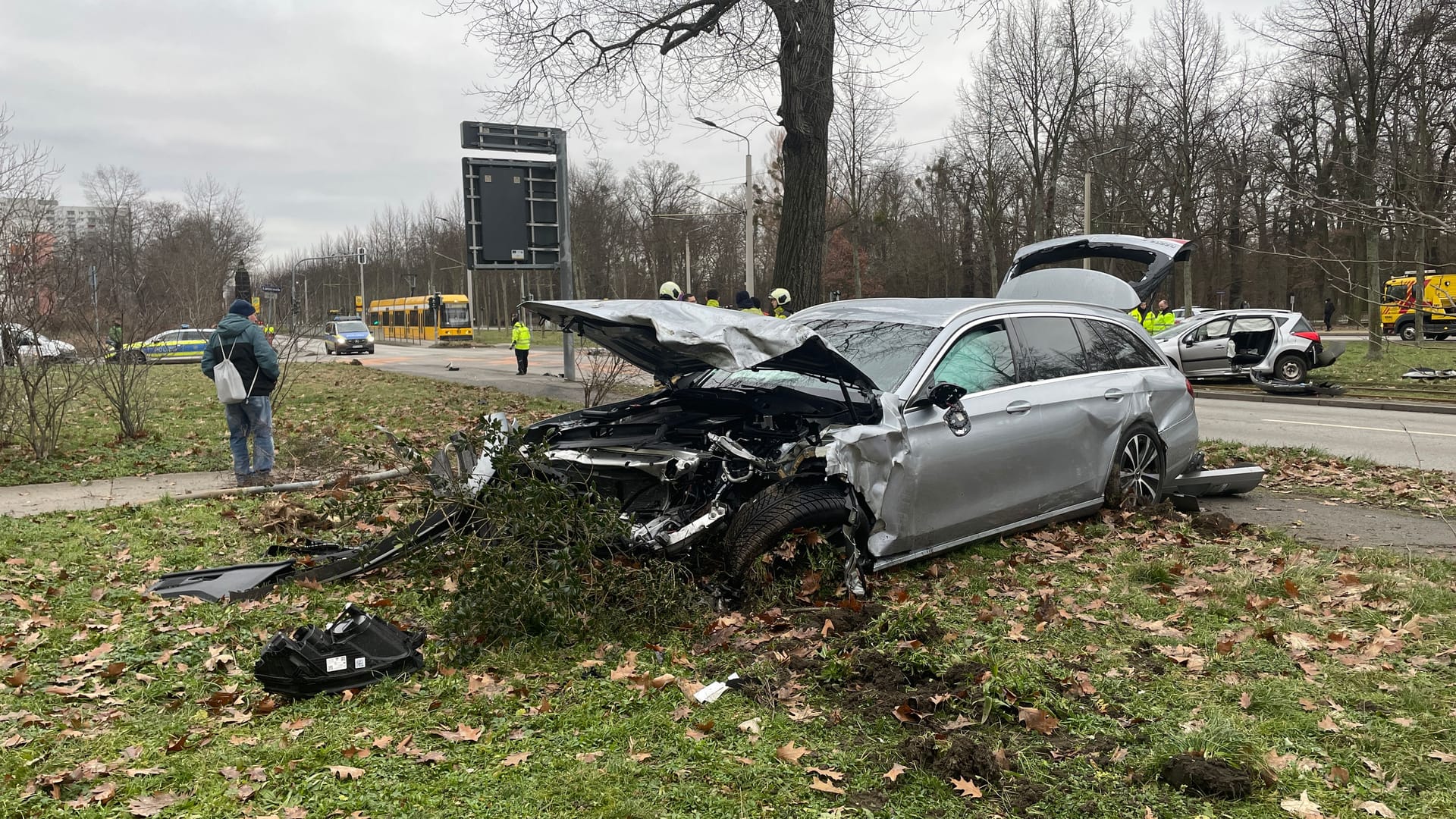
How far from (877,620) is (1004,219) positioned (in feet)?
163

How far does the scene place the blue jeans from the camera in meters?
9.12

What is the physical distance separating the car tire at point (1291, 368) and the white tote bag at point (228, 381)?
686 inches

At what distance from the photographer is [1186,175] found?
126 ft

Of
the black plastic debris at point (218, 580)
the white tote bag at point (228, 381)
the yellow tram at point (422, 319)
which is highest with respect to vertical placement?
the yellow tram at point (422, 319)

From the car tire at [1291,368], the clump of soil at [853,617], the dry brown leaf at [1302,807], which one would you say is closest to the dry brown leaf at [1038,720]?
the dry brown leaf at [1302,807]

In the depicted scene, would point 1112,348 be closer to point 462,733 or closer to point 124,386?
point 462,733

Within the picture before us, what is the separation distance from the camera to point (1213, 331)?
19.8 meters

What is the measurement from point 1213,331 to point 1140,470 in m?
14.9

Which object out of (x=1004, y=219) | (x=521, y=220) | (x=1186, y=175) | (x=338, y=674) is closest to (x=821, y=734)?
(x=338, y=674)

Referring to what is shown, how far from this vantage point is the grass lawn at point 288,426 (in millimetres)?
10102

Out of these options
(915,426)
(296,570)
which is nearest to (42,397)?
(296,570)

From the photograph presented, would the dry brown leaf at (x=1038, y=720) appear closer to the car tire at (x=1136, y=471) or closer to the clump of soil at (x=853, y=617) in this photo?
the clump of soil at (x=853, y=617)

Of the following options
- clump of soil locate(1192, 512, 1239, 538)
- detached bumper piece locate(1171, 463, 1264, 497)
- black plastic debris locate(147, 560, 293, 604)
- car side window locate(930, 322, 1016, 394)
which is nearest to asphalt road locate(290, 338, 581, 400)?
black plastic debris locate(147, 560, 293, 604)

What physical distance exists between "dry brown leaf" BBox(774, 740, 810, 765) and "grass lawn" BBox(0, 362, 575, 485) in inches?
187
